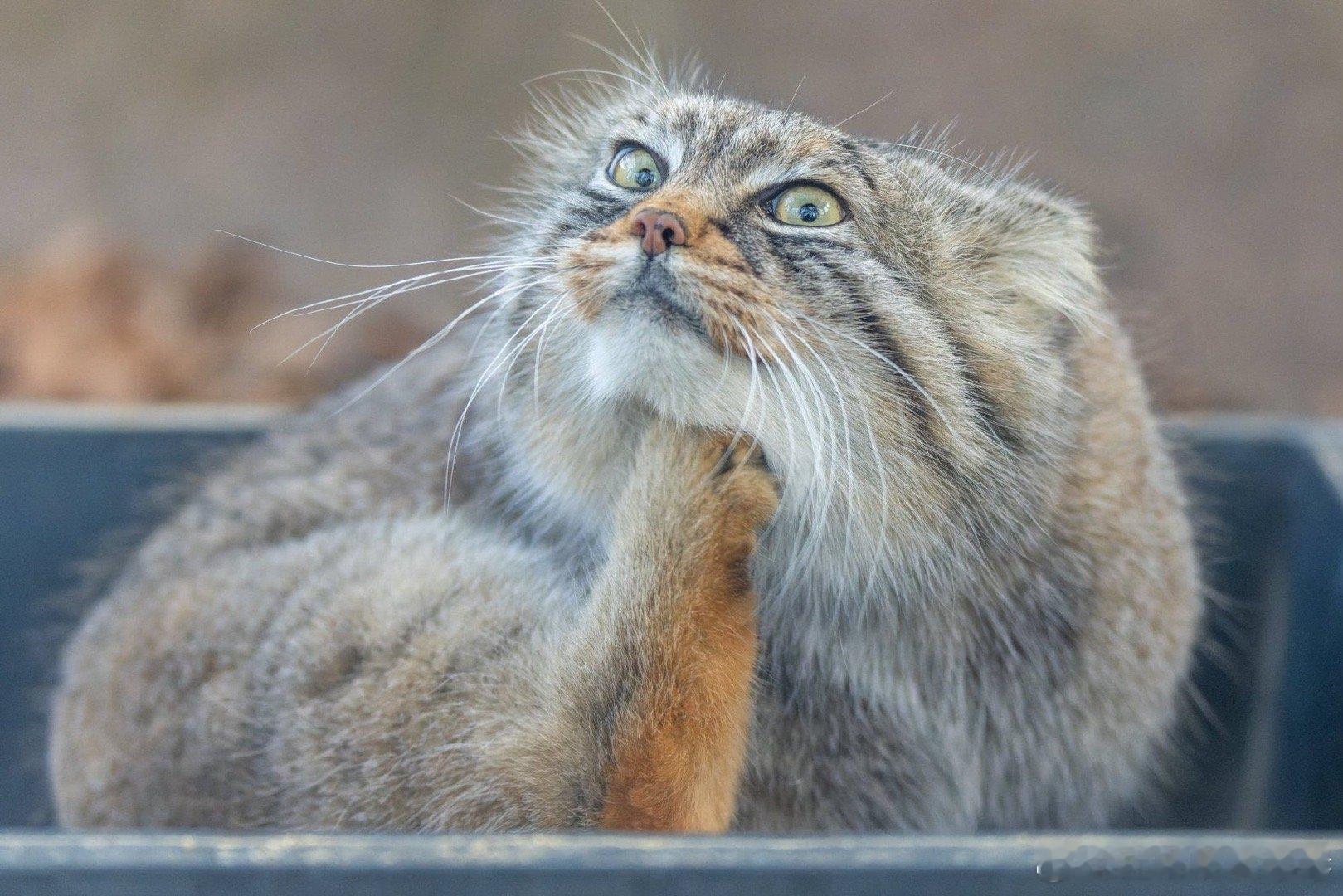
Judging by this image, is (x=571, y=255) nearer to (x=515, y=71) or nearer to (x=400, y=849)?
(x=400, y=849)

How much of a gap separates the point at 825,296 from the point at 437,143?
7.82 ft

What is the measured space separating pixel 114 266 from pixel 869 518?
2891mm

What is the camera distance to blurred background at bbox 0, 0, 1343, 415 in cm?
306

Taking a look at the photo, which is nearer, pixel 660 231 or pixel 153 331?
pixel 660 231

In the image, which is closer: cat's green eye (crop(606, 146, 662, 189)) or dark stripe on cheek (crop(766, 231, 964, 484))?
dark stripe on cheek (crop(766, 231, 964, 484))

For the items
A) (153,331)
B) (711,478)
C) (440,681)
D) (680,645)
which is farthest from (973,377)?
(153,331)

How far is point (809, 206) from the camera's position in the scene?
1.18 meters

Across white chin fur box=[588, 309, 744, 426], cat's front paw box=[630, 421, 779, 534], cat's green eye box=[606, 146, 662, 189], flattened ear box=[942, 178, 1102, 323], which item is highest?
flattened ear box=[942, 178, 1102, 323]

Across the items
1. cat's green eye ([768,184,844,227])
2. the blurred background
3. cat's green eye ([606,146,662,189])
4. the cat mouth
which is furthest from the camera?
the blurred background

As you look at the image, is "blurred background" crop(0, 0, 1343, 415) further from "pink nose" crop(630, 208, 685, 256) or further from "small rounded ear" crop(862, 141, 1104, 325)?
"pink nose" crop(630, 208, 685, 256)

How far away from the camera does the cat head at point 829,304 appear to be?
108cm

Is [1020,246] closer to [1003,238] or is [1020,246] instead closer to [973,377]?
[1003,238]

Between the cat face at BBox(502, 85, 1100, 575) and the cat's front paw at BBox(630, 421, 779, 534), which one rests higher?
the cat face at BBox(502, 85, 1100, 575)

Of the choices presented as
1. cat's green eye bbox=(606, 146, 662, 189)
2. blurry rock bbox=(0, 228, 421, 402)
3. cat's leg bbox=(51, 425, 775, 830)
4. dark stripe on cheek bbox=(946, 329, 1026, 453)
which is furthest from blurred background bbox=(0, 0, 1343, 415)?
dark stripe on cheek bbox=(946, 329, 1026, 453)
